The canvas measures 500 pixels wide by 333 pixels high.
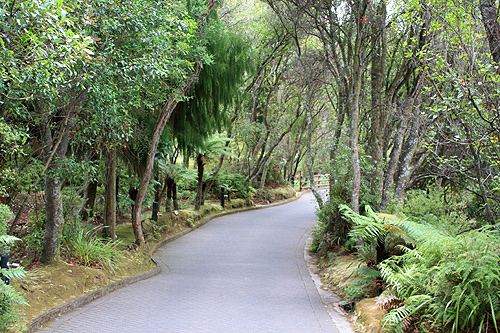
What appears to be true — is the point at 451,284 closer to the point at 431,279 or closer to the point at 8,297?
the point at 431,279

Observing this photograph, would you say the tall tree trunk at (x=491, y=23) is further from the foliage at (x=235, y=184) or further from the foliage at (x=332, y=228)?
the foliage at (x=235, y=184)

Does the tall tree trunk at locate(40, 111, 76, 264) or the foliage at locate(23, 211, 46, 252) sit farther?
the foliage at locate(23, 211, 46, 252)

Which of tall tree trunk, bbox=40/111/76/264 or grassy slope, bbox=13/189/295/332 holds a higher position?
tall tree trunk, bbox=40/111/76/264

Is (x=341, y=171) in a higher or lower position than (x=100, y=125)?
lower

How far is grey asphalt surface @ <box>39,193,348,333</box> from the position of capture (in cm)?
575

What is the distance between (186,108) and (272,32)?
9.17 meters

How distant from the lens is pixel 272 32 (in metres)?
19.4

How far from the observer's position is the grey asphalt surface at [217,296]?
5.75 meters

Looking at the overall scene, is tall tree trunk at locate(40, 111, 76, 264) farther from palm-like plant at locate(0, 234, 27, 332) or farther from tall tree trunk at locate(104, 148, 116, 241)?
palm-like plant at locate(0, 234, 27, 332)

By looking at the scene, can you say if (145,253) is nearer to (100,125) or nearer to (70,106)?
(100,125)

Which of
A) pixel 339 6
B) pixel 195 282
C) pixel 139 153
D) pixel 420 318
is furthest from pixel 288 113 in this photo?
pixel 420 318

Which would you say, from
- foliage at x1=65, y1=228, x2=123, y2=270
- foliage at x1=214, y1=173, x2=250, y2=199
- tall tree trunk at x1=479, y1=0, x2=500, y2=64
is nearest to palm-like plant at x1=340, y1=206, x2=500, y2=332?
tall tree trunk at x1=479, y1=0, x2=500, y2=64

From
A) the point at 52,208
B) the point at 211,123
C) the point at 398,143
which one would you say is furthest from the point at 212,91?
the point at 52,208

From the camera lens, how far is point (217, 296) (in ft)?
24.0
